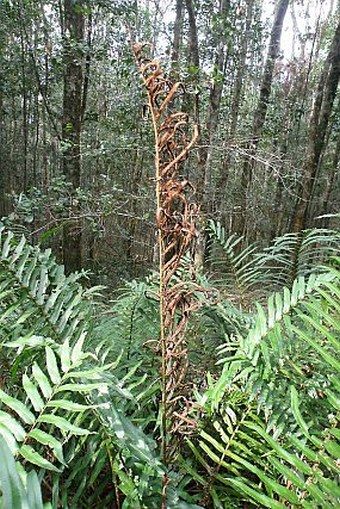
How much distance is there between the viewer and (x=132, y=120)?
680 centimetres

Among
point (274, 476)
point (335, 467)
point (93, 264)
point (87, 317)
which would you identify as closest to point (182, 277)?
point (87, 317)

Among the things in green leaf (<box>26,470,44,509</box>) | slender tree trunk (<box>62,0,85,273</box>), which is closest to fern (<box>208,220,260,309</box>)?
green leaf (<box>26,470,44,509</box>)

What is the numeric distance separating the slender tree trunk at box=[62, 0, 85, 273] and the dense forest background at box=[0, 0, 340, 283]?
1 centimetres

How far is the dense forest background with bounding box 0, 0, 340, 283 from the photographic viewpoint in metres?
4.54

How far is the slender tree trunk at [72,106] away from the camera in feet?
15.0

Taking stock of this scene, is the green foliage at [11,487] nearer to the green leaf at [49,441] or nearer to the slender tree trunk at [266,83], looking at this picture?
the green leaf at [49,441]

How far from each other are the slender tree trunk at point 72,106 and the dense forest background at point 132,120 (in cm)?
1

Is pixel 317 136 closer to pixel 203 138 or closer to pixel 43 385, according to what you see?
pixel 203 138

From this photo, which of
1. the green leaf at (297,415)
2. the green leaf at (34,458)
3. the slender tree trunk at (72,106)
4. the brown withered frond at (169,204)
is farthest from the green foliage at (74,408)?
the slender tree trunk at (72,106)

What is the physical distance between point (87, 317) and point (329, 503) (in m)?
1.00

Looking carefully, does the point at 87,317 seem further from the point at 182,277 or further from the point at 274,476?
the point at 274,476

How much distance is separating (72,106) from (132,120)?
2065 mm

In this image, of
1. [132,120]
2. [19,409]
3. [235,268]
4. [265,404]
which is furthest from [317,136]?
[19,409]

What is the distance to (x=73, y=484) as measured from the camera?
49.9 inches
